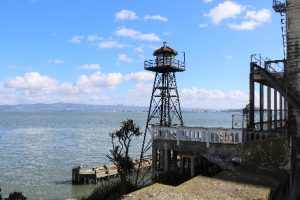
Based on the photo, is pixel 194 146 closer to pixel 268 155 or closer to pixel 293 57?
pixel 268 155

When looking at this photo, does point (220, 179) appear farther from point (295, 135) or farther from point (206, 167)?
point (295, 135)

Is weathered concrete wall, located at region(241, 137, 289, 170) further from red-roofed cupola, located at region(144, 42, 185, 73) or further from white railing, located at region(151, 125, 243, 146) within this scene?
red-roofed cupola, located at region(144, 42, 185, 73)

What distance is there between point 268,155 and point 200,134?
4171 millimetres

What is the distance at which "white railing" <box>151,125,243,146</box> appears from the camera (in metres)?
20.8

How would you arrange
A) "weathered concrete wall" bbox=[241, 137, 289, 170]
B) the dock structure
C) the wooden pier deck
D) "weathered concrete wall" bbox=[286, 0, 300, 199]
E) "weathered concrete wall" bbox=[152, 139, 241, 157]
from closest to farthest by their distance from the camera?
"weathered concrete wall" bbox=[241, 137, 289, 170], "weathered concrete wall" bbox=[152, 139, 241, 157], the dock structure, "weathered concrete wall" bbox=[286, 0, 300, 199], the wooden pier deck

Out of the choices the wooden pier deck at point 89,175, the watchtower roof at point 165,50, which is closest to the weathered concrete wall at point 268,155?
the watchtower roof at point 165,50

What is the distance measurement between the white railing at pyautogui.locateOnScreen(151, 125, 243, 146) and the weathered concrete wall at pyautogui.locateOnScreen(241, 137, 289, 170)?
187 centimetres

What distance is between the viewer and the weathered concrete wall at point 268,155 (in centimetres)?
1842

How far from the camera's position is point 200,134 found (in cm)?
2180

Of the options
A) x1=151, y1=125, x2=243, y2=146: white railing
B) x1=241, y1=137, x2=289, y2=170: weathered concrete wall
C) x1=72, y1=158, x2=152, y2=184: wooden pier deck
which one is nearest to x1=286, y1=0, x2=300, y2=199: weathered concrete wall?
x1=151, y1=125, x2=243, y2=146: white railing

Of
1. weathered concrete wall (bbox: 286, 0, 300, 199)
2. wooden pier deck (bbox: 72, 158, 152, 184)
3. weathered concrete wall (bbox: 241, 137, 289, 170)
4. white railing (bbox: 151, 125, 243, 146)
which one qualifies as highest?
weathered concrete wall (bbox: 286, 0, 300, 199)

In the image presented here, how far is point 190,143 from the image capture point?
72.0 ft

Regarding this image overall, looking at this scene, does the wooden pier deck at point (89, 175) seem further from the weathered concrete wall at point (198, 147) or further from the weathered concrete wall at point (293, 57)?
the weathered concrete wall at point (293, 57)

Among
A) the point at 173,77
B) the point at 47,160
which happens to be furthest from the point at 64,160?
the point at 173,77
